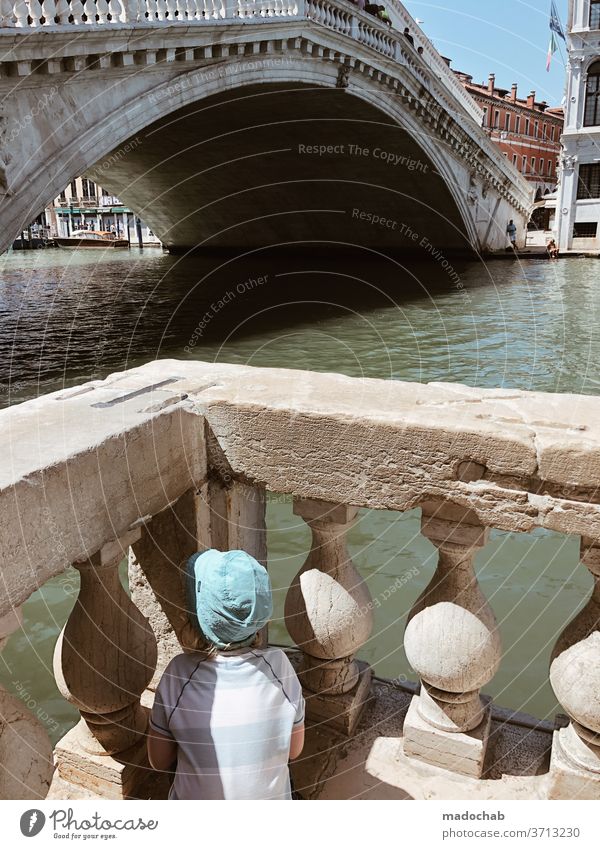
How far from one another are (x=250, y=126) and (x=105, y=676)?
1857 cm

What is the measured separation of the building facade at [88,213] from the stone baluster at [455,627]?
4570cm

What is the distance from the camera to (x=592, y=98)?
27.1 metres

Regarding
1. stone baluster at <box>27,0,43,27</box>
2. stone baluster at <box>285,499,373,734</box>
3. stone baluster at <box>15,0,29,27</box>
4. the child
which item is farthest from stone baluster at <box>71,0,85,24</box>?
the child

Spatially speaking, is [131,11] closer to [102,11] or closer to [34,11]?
[102,11]

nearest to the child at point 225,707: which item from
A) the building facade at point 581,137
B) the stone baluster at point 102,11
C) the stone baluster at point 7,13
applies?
the stone baluster at point 7,13

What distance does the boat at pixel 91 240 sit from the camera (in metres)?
40.0

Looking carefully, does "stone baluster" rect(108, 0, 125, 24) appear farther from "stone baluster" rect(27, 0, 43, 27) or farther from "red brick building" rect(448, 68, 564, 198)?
"red brick building" rect(448, 68, 564, 198)

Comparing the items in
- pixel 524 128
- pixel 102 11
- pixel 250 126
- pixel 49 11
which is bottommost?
pixel 49 11

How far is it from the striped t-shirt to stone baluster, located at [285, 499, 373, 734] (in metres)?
0.42

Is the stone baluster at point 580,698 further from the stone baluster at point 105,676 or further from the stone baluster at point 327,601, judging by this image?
the stone baluster at point 105,676

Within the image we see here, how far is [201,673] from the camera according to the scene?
4.95 feet

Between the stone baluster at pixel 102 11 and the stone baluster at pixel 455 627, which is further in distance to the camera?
the stone baluster at pixel 102 11

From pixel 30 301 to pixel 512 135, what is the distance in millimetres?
31843

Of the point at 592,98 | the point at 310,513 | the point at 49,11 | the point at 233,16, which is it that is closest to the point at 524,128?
the point at 592,98
